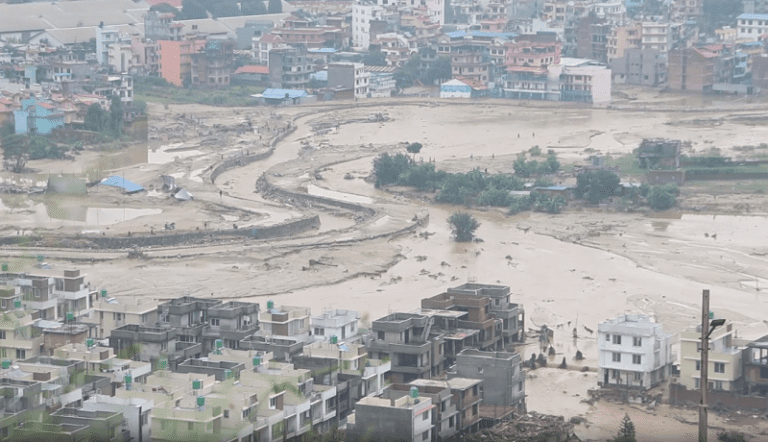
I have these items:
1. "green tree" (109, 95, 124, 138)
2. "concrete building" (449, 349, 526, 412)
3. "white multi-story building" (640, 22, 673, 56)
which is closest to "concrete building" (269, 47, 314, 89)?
"green tree" (109, 95, 124, 138)

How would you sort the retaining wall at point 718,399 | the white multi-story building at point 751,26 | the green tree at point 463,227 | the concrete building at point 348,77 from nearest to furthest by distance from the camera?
the retaining wall at point 718,399 → the green tree at point 463,227 → the concrete building at point 348,77 → the white multi-story building at point 751,26

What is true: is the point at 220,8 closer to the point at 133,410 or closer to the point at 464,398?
the point at 464,398

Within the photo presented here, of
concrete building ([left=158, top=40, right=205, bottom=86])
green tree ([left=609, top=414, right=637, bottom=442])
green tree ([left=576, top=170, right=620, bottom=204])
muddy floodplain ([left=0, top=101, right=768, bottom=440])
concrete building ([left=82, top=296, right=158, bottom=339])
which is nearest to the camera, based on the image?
green tree ([left=609, top=414, right=637, bottom=442])

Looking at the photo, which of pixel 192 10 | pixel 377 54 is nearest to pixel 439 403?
pixel 377 54

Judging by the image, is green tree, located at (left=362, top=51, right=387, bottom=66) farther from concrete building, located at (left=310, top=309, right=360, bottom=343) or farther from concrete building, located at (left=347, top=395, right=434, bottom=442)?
concrete building, located at (left=347, top=395, right=434, bottom=442)

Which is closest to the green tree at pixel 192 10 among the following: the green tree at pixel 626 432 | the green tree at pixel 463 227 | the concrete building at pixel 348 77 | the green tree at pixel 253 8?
the green tree at pixel 253 8

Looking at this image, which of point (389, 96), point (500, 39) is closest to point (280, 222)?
point (389, 96)

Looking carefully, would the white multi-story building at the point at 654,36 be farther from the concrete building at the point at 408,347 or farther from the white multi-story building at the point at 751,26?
the concrete building at the point at 408,347
